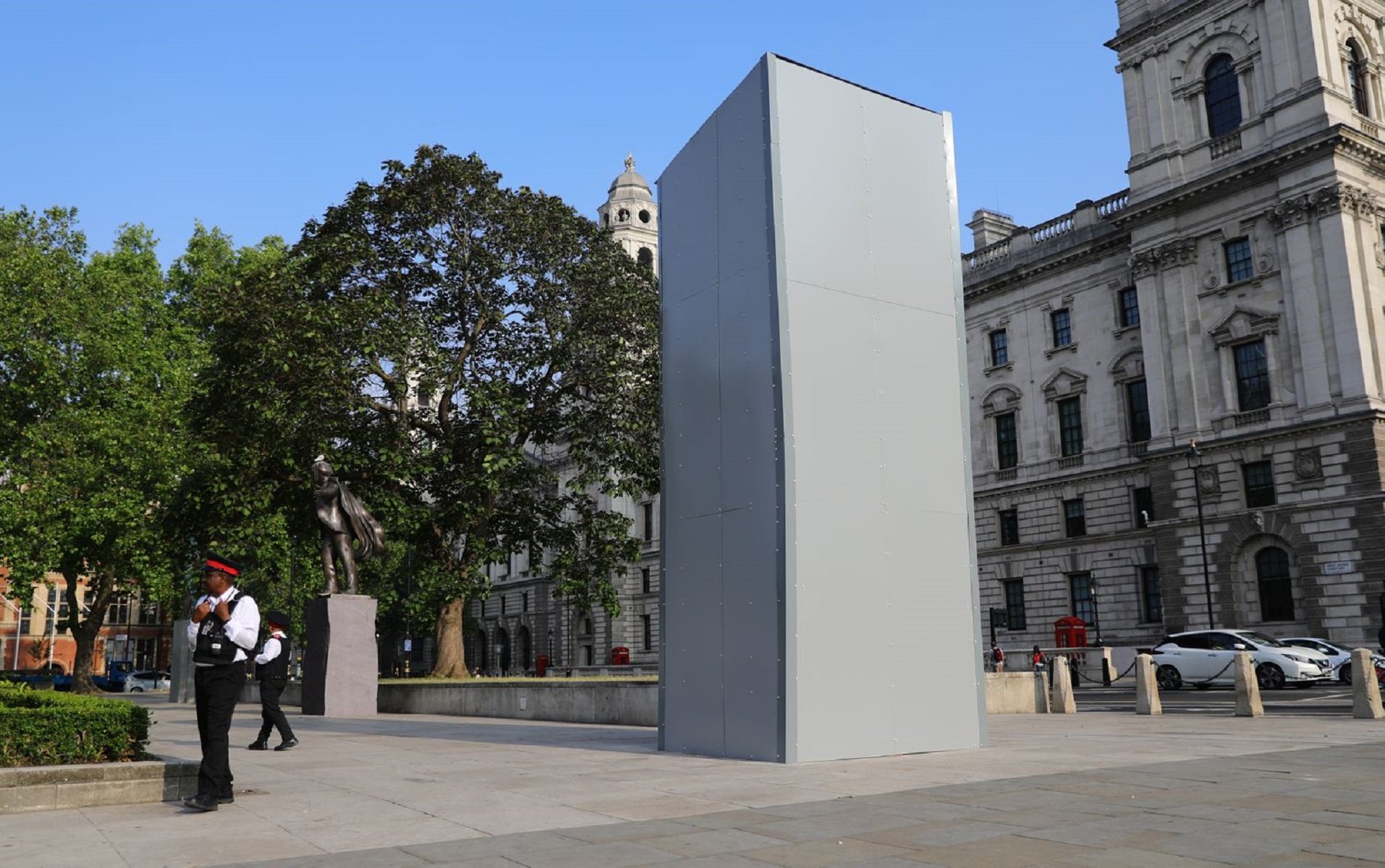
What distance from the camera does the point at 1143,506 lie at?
45531 millimetres

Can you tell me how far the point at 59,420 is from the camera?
34250mm

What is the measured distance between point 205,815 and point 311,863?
2.64 metres

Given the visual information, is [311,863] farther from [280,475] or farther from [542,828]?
[280,475]

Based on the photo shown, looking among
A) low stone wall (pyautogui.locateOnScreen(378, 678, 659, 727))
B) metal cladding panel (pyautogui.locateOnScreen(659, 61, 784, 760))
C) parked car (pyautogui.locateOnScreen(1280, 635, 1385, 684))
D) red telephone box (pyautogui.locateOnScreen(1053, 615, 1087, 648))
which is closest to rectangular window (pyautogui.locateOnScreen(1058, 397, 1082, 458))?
red telephone box (pyautogui.locateOnScreen(1053, 615, 1087, 648))

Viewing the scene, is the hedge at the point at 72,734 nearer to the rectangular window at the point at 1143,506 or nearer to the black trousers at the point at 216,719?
the black trousers at the point at 216,719

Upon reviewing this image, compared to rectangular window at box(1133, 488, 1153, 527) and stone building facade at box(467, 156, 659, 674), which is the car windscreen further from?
stone building facade at box(467, 156, 659, 674)

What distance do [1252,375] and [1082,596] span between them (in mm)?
12473

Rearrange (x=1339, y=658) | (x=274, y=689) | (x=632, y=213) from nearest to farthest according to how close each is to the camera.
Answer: (x=274, y=689) < (x=1339, y=658) < (x=632, y=213)

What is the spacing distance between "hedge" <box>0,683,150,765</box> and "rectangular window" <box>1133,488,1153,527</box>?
140 ft

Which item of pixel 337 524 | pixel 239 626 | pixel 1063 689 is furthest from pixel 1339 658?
pixel 239 626

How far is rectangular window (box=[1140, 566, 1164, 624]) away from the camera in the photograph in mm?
44656

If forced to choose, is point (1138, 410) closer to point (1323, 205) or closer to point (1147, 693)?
point (1323, 205)

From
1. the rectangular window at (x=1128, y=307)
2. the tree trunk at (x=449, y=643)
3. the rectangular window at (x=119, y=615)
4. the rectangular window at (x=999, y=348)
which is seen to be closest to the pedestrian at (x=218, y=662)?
the tree trunk at (x=449, y=643)

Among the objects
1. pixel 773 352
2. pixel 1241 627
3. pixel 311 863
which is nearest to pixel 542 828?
pixel 311 863
